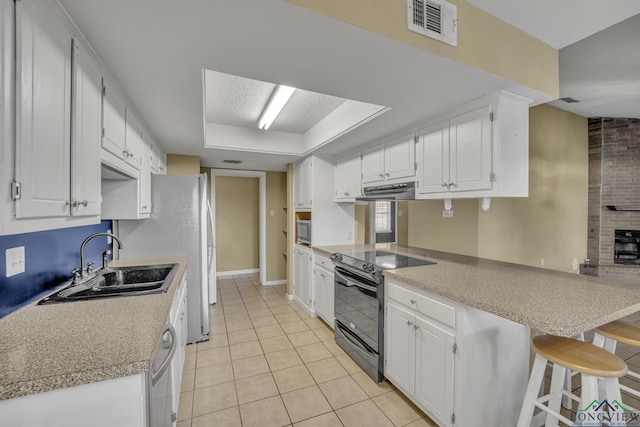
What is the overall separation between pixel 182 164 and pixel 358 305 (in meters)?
3.03

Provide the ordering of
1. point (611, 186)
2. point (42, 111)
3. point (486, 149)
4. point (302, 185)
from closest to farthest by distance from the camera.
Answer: point (42, 111) < point (486, 149) < point (302, 185) < point (611, 186)

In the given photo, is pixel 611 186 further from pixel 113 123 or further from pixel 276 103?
pixel 113 123

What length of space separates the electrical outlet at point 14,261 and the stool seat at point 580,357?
8.36ft

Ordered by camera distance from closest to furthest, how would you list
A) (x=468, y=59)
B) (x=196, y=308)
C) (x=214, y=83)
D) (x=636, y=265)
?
(x=468, y=59) < (x=214, y=83) < (x=196, y=308) < (x=636, y=265)

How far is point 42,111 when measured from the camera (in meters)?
0.93

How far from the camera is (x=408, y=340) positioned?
6.37 feet

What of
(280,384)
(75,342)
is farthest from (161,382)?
(280,384)

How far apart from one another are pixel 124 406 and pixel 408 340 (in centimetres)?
168

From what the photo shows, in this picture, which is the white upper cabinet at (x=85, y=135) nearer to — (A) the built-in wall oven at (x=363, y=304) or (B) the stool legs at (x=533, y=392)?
(A) the built-in wall oven at (x=363, y=304)

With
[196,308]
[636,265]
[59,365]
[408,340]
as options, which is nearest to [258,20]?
[59,365]

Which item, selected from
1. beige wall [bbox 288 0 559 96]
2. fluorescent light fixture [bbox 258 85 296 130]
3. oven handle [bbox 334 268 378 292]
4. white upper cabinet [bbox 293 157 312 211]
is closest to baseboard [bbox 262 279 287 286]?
white upper cabinet [bbox 293 157 312 211]

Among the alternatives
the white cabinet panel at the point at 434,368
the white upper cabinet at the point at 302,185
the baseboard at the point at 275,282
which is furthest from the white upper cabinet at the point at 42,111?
the baseboard at the point at 275,282

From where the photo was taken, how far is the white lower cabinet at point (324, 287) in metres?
3.15

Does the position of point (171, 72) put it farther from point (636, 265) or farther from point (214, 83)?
point (636, 265)
